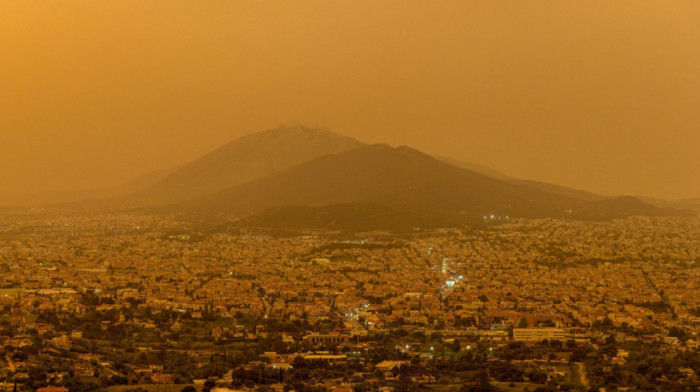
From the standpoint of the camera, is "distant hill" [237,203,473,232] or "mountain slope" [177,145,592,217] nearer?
"distant hill" [237,203,473,232]

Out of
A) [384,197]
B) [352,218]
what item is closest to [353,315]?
[352,218]

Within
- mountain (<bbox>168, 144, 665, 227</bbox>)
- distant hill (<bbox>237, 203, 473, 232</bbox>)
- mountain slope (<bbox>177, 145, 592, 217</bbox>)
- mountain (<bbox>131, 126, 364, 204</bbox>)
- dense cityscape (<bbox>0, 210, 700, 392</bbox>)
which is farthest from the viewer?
mountain (<bbox>131, 126, 364, 204</bbox>)

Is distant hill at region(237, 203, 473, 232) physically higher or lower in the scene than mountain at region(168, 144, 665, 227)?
lower

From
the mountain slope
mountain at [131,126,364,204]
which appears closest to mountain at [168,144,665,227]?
the mountain slope

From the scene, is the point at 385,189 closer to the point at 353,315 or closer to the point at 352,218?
the point at 352,218

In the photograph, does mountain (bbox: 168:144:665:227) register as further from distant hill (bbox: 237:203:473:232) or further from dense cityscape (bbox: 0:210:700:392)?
dense cityscape (bbox: 0:210:700:392)

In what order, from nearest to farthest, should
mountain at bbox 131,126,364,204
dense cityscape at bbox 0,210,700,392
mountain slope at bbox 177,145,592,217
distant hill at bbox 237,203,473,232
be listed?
dense cityscape at bbox 0,210,700,392
distant hill at bbox 237,203,473,232
mountain slope at bbox 177,145,592,217
mountain at bbox 131,126,364,204
